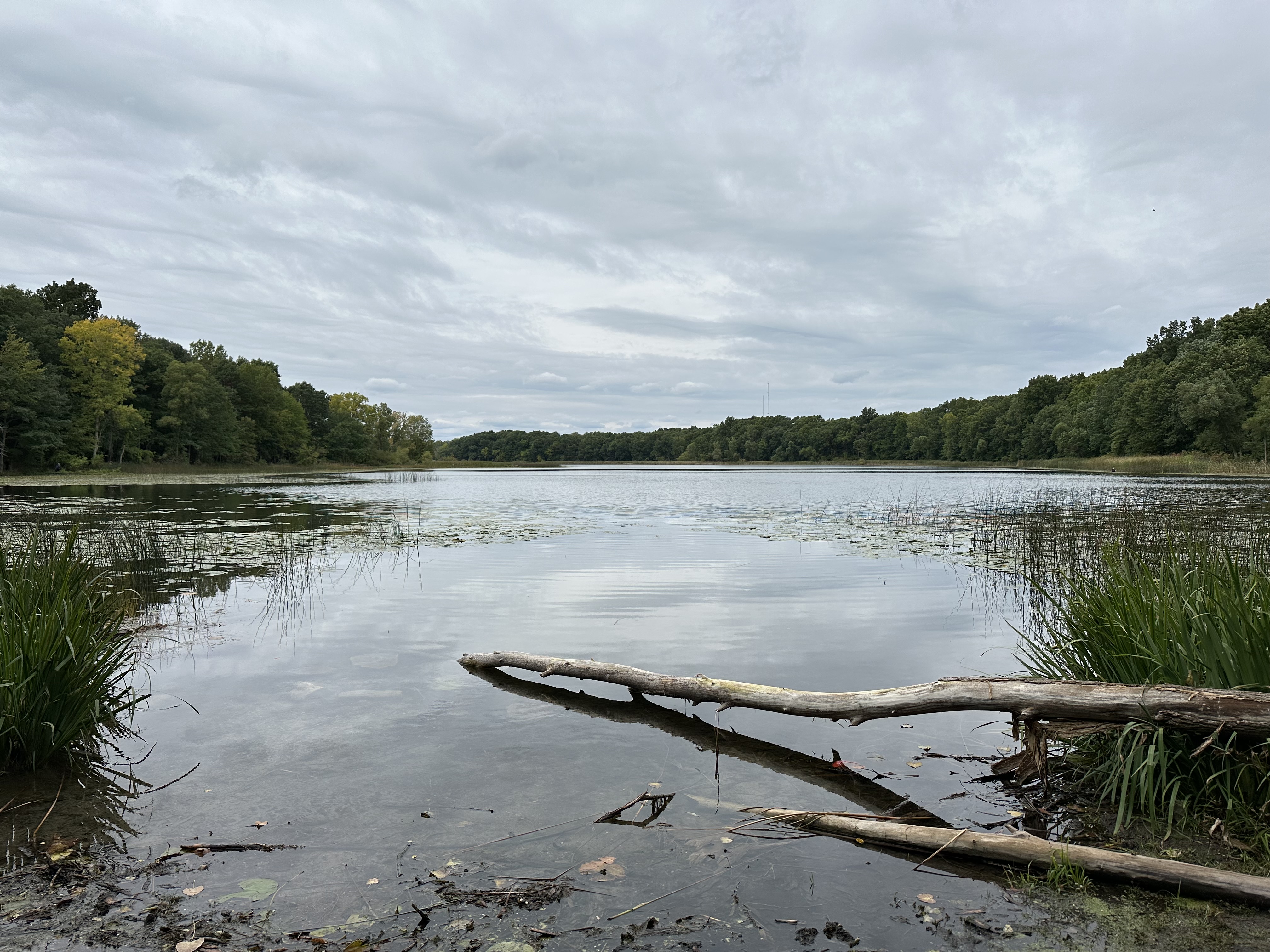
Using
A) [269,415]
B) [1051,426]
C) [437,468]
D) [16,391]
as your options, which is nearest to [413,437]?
[437,468]

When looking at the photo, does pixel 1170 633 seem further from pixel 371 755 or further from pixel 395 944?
pixel 371 755

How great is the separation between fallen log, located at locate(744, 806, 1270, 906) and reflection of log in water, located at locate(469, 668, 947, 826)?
0.36 meters

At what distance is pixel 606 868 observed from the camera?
3561 millimetres

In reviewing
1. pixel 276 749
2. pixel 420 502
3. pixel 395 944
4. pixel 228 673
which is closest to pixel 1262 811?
pixel 395 944

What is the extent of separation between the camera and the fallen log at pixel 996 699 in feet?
11.5

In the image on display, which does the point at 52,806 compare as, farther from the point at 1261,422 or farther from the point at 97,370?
the point at 1261,422

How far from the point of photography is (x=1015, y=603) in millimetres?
10328

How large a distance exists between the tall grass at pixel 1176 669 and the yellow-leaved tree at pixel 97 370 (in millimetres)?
72339

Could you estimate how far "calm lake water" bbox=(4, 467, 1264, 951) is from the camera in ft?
11.1

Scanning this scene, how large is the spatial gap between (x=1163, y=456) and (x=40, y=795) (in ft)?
292

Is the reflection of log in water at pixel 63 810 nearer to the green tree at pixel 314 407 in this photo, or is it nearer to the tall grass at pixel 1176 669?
the tall grass at pixel 1176 669

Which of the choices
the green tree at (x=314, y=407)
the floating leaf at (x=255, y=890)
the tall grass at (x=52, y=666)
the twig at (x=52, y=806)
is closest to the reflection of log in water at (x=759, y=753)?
the floating leaf at (x=255, y=890)

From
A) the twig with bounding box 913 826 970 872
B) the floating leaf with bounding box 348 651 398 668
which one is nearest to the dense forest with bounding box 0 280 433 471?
the floating leaf with bounding box 348 651 398 668

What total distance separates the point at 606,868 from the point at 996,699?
2.41 meters
